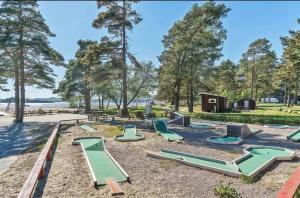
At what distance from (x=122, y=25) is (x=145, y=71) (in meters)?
18.7

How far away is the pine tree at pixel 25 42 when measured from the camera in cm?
2714

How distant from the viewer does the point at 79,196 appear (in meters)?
6.73

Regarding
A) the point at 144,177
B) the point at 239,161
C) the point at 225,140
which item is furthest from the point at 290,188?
the point at 225,140

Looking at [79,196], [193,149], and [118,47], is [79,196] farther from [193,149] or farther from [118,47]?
[118,47]

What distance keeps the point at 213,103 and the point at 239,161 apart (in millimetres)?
27988

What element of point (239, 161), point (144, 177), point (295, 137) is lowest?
point (144, 177)

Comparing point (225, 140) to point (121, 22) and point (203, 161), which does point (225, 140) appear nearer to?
point (203, 161)

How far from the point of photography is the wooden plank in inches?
266

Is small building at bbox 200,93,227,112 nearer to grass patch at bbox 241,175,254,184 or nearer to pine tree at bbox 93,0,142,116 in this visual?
pine tree at bbox 93,0,142,116

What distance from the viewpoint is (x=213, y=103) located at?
123 ft

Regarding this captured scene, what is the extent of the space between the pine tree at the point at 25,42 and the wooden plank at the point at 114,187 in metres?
23.0

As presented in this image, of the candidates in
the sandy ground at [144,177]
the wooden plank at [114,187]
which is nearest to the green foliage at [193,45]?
the sandy ground at [144,177]

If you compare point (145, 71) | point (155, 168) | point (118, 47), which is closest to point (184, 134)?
point (155, 168)

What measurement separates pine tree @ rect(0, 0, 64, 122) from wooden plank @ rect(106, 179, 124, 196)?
905 inches
